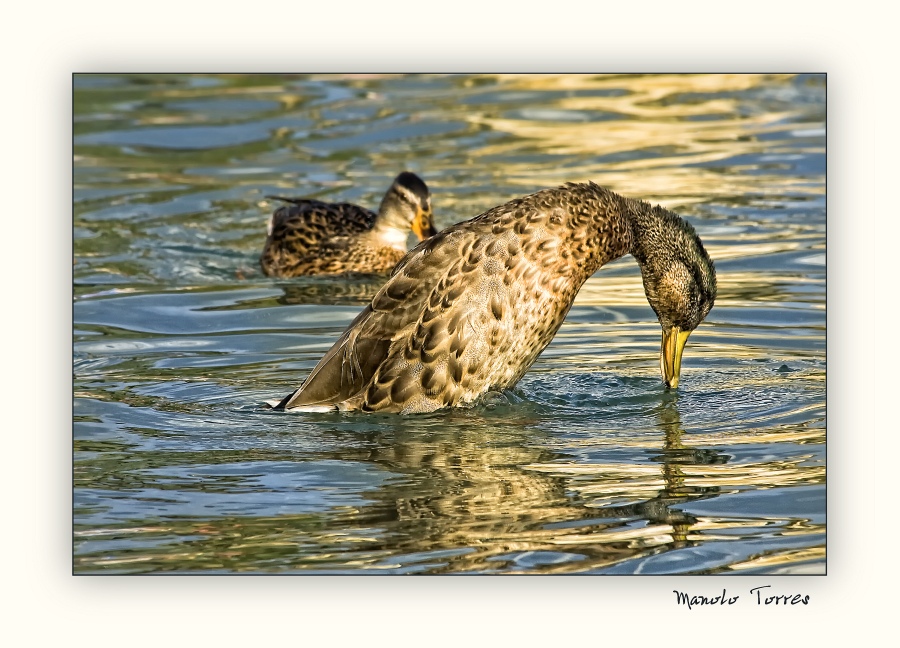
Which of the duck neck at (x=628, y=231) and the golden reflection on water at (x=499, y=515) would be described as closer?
the golden reflection on water at (x=499, y=515)

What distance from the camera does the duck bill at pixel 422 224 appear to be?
503 inches

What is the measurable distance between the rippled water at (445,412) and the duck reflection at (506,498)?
0.02 m

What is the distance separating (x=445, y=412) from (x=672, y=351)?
4.46ft

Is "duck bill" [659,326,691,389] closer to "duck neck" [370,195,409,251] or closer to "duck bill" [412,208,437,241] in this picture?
"duck bill" [412,208,437,241]

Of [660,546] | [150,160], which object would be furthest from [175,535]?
[150,160]

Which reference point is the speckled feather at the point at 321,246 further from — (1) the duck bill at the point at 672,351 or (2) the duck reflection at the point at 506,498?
(2) the duck reflection at the point at 506,498

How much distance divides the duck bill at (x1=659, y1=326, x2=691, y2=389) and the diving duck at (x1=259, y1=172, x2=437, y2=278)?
4377 mm

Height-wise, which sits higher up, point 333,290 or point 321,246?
point 321,246

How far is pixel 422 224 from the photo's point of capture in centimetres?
1278

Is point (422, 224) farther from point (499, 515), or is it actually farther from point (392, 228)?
point (499, 515)

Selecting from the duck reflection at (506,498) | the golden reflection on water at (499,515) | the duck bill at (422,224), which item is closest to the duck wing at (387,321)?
the duck reflection at (506,498)
